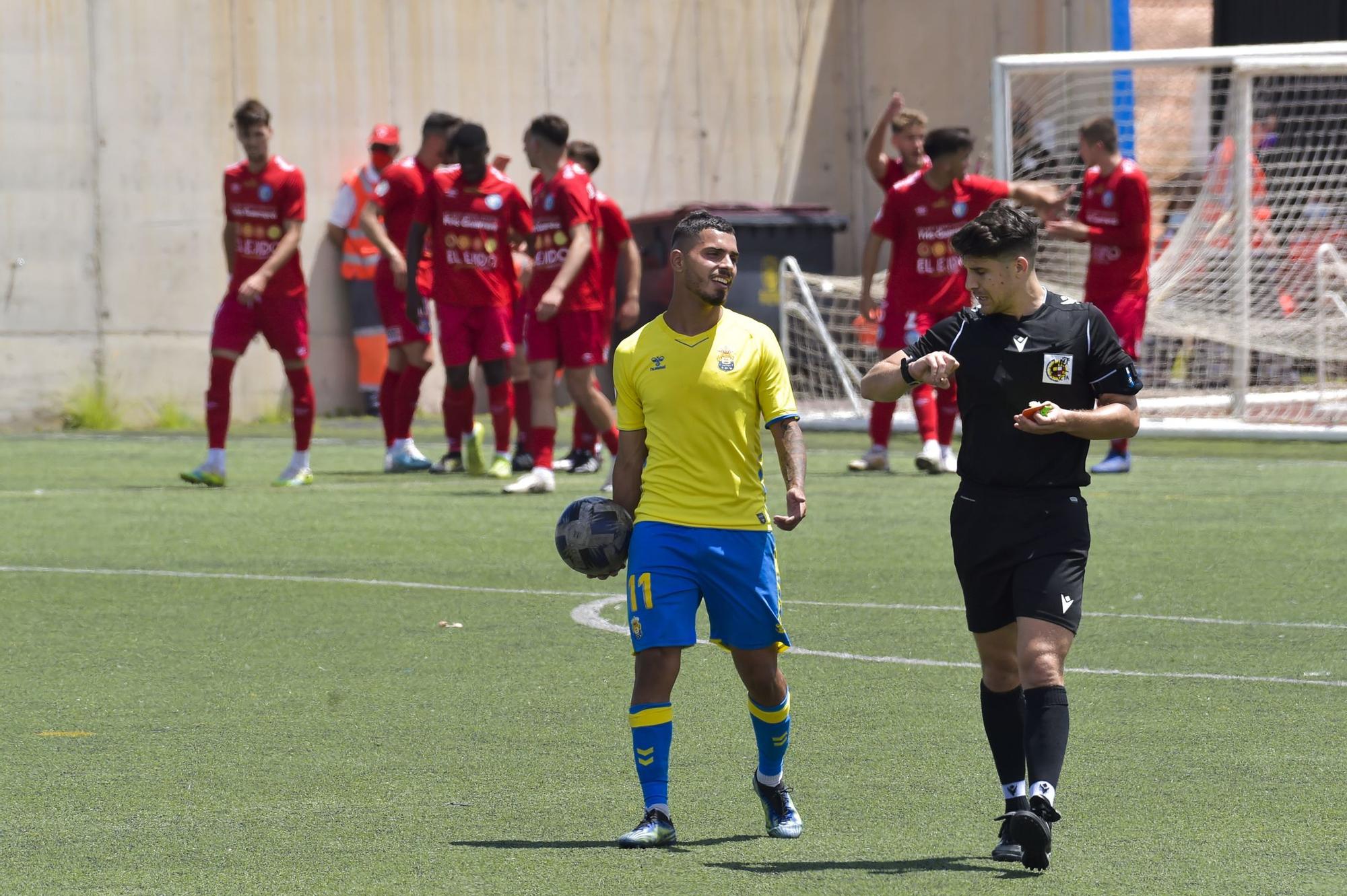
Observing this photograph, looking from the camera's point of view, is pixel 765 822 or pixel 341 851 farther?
pixel 765 822

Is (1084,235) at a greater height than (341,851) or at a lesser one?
greater

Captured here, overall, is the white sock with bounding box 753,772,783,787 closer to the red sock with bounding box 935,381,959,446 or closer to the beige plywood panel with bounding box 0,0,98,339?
the red sock with bounding box 935,381,959,446

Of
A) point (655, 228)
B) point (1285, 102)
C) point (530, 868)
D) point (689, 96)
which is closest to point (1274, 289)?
point (1285, 102)

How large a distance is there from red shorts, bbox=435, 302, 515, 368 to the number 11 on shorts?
9.24 metres

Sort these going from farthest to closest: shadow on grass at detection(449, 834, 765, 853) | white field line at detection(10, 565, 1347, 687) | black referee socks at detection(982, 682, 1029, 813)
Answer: white field line at detection(10, 565, 1347, 687) < black referee socks at detection(982, 682, 1029, 813) < shadow on grass at detection(449, 834, 765, 853)

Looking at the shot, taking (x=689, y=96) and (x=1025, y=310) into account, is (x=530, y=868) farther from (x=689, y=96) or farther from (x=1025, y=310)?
(x=689, y=96)

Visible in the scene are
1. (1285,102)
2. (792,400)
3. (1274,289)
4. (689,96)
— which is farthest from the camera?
(689,96)

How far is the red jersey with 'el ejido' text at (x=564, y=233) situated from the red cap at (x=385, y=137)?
5.12 metres

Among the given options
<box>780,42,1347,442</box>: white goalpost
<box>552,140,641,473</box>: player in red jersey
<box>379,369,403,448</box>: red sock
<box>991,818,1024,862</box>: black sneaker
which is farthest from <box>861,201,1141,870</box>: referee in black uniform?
<box>780,42,1347,442</box>: white goalpost

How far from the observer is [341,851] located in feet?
16.3

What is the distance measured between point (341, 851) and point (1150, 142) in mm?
19601

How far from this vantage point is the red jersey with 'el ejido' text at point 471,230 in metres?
14.2

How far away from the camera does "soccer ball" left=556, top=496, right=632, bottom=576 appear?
18.0ft

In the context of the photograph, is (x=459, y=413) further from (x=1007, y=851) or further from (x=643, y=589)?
(x=1007, y=851)
